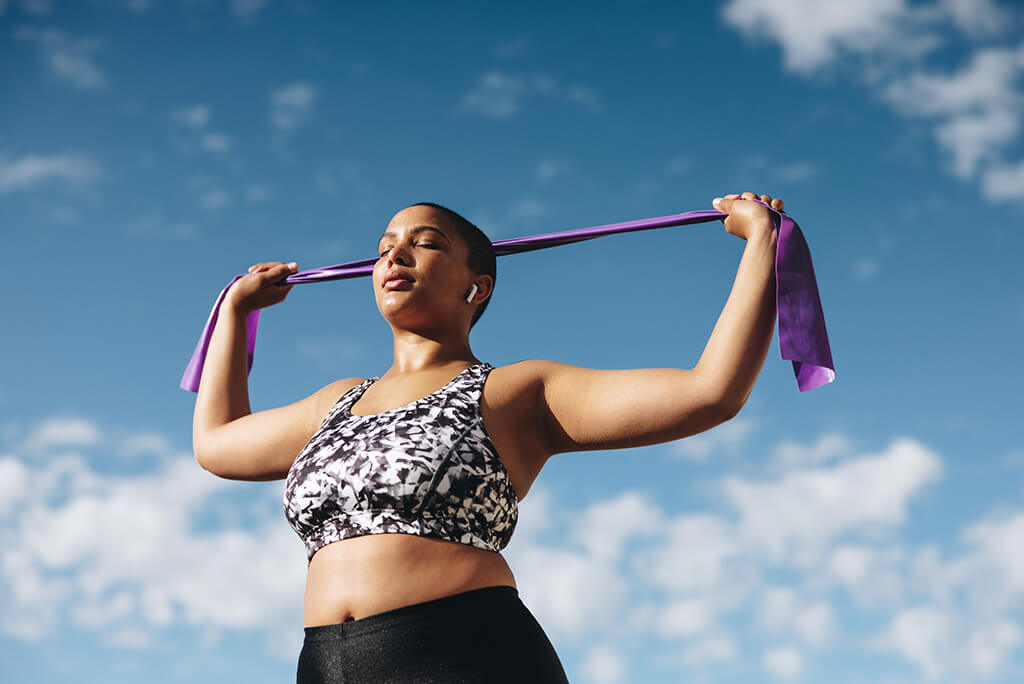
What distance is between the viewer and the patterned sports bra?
3039 millimetres

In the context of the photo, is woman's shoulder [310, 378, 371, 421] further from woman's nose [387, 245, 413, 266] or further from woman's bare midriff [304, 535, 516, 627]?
woman's bare midriff [304, 535, 516, 627]

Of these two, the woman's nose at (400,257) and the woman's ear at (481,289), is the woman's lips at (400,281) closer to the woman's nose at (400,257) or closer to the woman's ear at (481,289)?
the woman's nose at (400,257)

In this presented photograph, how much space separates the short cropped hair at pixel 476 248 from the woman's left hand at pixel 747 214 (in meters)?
0.95

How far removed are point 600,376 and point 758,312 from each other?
572 millimetres

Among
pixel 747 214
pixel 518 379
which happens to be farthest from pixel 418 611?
pixel 747 214

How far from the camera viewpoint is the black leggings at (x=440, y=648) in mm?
2887

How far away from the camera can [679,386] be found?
10.4 feet

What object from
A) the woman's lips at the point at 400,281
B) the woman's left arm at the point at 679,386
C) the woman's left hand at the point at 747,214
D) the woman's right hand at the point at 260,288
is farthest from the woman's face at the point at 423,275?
the woman's left hand at the point at 747,214

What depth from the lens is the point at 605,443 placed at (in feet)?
11.0

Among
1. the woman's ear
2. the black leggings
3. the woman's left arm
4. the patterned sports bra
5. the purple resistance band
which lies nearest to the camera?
the black leggings

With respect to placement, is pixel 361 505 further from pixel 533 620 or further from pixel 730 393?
pixel 730 393

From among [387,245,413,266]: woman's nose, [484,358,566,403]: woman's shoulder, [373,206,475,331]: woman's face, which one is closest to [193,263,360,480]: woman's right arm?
[373,206,475,331]: woman's face

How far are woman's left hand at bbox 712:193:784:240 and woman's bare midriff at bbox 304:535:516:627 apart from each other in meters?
1.48

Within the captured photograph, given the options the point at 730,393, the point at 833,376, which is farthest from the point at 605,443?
the point at 833,376
